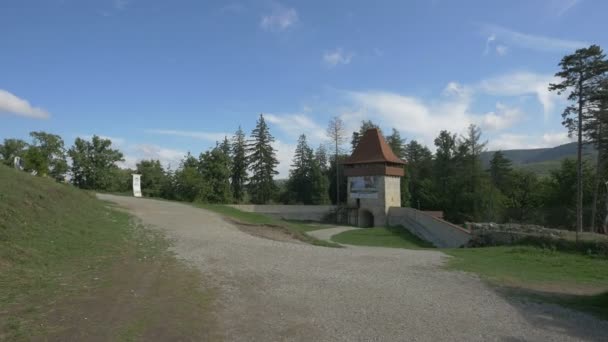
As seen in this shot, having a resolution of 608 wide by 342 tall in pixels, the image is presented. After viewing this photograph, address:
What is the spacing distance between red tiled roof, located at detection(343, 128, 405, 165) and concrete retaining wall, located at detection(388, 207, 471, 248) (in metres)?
5.19

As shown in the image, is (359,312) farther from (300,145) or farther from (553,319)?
(300,145)

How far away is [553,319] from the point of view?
18.6 ft

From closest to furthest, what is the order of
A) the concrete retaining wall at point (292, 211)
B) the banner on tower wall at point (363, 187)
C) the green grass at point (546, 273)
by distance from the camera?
the green grass at point (546, 273), the banner on tower wall at point (363, 187), the concrete retaining wall at point (292, 211)

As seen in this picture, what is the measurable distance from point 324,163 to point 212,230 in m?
45.3

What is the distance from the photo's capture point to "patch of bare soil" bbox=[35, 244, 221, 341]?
14.4ft

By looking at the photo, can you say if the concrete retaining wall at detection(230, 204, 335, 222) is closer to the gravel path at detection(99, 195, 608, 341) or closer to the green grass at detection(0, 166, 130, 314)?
the green grass at detection(0, 166, 130, 314)

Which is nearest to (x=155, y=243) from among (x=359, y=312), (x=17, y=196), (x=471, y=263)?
(x=17, y=196)

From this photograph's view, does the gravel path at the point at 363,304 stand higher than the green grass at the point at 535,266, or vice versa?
the gravel path at the point at 363,304

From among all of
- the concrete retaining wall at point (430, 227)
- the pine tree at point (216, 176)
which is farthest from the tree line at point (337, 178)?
the concrete retaining wall at point (430, 227)

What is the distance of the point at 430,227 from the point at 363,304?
2162 cm

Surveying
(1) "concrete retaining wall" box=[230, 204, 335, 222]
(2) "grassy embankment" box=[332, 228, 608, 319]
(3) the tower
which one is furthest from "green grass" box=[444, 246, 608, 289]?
(1) "concrete retaining wall" box=[230, 204, 335, 222]

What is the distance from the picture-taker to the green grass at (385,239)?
22.7 metres

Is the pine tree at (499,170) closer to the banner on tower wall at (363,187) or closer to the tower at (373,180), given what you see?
the tower at (373,180)

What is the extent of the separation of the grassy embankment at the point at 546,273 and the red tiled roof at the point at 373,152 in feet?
71.8
